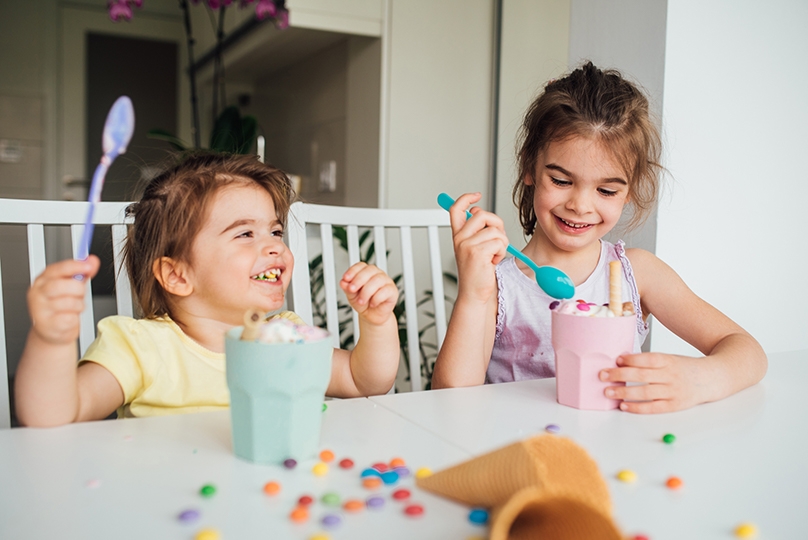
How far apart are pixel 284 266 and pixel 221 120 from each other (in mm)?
1900

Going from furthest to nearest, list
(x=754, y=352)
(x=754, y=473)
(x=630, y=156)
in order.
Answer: (x=630, y=156) < (x=754, y=352) < (x=754, y=473)

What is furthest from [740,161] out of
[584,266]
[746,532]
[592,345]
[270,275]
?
[746,532]

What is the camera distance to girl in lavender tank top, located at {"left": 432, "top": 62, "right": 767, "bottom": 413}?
33.4 inches

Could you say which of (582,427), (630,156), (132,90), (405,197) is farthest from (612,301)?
(132,90)

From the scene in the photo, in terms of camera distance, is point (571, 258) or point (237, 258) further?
point (571, 258)

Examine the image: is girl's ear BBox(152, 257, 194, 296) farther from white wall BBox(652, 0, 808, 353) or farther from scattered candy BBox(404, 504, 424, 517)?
white wall BBox(652, 0, 808, 353)

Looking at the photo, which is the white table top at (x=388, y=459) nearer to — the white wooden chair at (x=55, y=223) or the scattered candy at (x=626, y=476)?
the scattered candy at (x=626, y=476)

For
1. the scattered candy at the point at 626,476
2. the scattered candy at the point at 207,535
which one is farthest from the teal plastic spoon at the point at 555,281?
the scattered candy at the point at 207,535

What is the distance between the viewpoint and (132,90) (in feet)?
13.9

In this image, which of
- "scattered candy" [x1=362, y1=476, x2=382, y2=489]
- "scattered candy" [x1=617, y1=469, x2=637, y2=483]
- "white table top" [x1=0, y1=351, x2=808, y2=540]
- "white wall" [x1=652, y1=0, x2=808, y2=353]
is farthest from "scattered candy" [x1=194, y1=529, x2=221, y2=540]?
"white wall" [x1=652, y1=0, x2=808, y2=353]

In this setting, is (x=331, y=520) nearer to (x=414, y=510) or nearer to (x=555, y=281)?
(x=414, y=510)

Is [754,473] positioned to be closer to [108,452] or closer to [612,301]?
[612,301]

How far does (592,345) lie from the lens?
772 mm

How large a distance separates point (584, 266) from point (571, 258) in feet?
0.10
